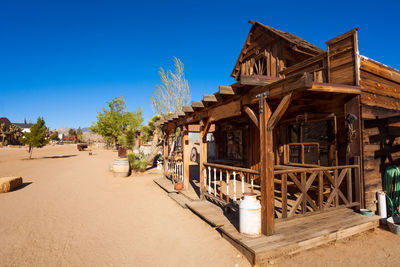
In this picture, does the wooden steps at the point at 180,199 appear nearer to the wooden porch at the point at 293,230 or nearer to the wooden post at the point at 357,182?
the wooden porch at the point at 293,230

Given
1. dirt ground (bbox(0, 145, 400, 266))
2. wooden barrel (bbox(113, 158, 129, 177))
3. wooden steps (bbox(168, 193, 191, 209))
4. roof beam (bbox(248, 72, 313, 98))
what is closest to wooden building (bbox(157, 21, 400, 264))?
roof beam (bbox(248, 72, 313, 98))

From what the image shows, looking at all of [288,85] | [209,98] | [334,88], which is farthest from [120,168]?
[334,88]

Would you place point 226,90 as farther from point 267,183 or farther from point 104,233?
point 104,233

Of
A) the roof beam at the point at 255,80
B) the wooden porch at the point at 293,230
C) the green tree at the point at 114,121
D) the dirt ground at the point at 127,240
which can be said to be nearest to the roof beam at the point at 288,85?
the roof beam at the point at 255,80

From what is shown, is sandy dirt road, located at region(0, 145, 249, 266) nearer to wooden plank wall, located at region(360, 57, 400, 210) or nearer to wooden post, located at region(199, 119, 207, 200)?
wooden post, located at region(199, 119, 207, 200)

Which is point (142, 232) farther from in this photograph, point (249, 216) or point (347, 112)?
point (347, 112)

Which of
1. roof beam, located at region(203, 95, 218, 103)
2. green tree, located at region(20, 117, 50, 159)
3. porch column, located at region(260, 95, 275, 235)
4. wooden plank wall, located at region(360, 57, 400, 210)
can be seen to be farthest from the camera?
green tree, located at region(20, 117, 50, 159)

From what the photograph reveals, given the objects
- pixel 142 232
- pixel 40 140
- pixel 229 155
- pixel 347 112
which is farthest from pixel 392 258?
pixel 40 140

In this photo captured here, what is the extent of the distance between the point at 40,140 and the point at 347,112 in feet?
75.0

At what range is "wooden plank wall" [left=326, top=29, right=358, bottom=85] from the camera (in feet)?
15.3

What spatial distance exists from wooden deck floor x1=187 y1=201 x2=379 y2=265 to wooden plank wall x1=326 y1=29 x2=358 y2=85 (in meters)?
2.87

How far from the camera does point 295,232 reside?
357 centimetres

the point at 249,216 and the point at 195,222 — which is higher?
the point at 249,216

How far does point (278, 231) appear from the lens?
3.63 meters
